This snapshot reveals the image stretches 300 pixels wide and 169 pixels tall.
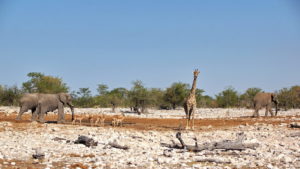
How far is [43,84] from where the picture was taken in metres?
52.9

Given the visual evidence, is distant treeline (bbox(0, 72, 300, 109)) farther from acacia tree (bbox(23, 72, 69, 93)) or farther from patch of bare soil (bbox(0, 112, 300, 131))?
patch of bare soil (bbox(0, 112, 300, 131))

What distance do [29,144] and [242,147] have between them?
680 centimetres

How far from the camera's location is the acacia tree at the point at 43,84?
5234cm

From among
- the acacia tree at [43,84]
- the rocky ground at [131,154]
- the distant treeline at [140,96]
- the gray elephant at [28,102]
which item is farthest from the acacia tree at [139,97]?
the rocky ground at [131,154]

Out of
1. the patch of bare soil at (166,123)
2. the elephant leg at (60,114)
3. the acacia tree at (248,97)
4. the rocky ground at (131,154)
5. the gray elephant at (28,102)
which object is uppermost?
the acacia tree at (248,97)

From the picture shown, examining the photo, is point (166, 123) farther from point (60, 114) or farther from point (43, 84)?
point (43, 84)

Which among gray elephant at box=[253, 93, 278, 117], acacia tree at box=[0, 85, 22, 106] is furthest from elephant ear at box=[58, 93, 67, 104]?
acacia tree at box=[0, 85, 22, 106]

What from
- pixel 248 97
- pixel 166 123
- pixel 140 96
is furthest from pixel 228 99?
pixel 166 123

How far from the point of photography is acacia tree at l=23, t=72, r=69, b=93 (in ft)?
172

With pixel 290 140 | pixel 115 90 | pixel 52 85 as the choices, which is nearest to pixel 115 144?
pixel 290 140

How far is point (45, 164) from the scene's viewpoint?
9.98 meters

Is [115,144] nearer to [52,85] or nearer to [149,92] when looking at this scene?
[149,92]

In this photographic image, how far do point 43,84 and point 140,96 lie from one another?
1542 centimetres

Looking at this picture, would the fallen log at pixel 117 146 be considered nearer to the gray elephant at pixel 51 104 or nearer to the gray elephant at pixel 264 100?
the gray elephant at pixel 51 104
